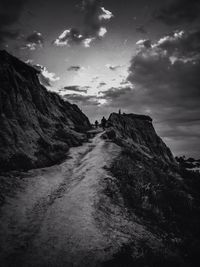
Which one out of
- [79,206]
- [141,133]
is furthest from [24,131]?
[141,133]

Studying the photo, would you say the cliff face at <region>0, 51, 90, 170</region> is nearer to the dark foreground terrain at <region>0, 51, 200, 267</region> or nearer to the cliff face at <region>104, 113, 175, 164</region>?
the dark foreground terrain at <region>0, 51, 200, 267</region>

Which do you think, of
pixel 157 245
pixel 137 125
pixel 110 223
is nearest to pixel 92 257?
pixel 110 223

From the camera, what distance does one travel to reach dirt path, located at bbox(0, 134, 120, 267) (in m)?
12.1

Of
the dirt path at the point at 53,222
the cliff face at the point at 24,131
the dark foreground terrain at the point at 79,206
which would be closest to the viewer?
the dirt path at the point at 53,222

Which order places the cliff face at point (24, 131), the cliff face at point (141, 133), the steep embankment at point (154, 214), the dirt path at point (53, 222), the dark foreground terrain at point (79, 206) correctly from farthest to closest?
the cliff face at point (141, 133) → the cliff face at point (24, 131) → the steep embankment at point (154, 214) → the dark foreground terrain at point (79, 206) → the dirt path at point (53, 222)

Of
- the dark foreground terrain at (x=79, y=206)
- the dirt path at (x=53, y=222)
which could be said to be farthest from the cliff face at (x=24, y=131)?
the dirt path at (x=53, y=222)

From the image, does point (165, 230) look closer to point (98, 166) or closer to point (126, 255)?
point (126, 255)

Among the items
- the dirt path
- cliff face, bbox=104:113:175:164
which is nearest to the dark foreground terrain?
the dirt path

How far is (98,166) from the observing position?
26.1 metres

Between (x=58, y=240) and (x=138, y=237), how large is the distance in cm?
610

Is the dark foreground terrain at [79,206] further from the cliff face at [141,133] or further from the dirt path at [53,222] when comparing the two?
the cliff face at [141,133]

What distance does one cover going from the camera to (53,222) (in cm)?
1548

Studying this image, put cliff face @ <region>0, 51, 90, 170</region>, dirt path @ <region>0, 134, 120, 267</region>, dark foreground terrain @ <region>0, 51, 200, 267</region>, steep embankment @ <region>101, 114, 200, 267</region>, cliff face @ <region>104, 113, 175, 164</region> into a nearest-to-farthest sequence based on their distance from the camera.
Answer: dirt path @ <region>0, 134, 120, 267</region>, dark foreground terrain @ <region>0, 51, 200, 267</region>, steep embankment @ <region>101, 114, 200, 267</region>, cliff face @ <region>0, 51, 90, 170</region>, cliff face @ <region>104, 113, 175, 164</region>

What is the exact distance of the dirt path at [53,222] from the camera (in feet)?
39.6
